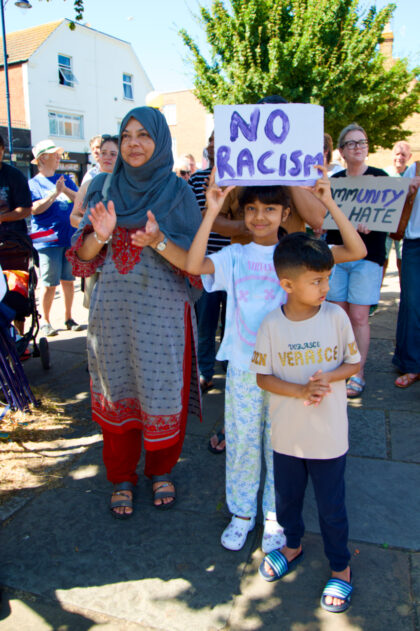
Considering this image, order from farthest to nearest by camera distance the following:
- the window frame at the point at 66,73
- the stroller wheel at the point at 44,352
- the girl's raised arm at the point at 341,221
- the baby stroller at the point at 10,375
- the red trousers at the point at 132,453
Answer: the window frame at the point at 66,73 < the stroller wheel at the point at 44,352 < the baby stroller at the point at 10,375 < the red trousers at the point at 132,453 < the girl's raised arm at the point at 341,221

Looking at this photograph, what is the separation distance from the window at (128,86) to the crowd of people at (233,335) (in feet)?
104

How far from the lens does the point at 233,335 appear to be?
2.33 m

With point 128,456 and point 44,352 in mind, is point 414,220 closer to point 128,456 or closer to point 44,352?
point 128,456

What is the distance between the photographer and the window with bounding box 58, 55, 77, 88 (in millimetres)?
26402

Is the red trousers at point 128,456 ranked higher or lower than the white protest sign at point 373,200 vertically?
lower

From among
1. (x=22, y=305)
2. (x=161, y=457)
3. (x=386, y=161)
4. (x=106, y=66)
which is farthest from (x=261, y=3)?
(x=106, y=66)

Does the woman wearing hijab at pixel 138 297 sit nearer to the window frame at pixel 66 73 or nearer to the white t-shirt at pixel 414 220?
the white t-shirt at pixel 414 220

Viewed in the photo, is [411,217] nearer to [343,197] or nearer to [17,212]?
[343,197]

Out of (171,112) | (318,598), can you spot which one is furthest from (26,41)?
→ (318,598)

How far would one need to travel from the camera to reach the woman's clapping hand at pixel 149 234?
86.6 inches

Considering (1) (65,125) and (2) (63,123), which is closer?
(2) (63,123)

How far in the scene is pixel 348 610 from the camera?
2.01 m

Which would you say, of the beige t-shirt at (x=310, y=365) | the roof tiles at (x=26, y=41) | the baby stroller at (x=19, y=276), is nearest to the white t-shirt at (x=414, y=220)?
the beige t-shirt at (x=310, y=365)

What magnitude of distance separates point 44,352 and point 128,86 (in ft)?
100
